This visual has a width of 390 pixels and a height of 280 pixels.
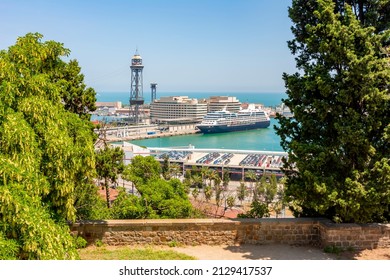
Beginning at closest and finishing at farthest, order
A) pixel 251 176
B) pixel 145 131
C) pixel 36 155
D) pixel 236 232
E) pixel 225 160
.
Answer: pixel 36 155 → pixel 236 232 → pixel 251 176 → pixel 225 160 → pixel 145 131

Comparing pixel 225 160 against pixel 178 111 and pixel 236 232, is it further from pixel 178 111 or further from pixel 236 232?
pixel 178 111

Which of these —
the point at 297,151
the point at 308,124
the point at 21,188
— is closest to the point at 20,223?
the point at 21,188

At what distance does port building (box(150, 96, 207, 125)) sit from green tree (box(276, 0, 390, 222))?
259 feet

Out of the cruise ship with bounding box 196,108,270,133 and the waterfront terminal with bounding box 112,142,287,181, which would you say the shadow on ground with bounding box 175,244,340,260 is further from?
the cruise ship with bounding box 196,108,270,133

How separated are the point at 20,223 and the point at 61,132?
1171 mm

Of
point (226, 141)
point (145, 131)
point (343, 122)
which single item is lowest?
point (226, 141)

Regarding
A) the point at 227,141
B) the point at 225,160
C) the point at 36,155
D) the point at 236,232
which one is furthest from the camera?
the point at 227,141

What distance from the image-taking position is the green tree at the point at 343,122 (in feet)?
15.4

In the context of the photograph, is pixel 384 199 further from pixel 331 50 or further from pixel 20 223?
pixel 20 223

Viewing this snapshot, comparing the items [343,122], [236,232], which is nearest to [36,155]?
[236,232]

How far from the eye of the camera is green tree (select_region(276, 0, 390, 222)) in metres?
4.69

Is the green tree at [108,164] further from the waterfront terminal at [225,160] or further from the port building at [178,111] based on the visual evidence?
the port building at [178,111]

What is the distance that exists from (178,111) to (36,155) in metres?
84.4

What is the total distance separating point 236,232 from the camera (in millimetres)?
5082
